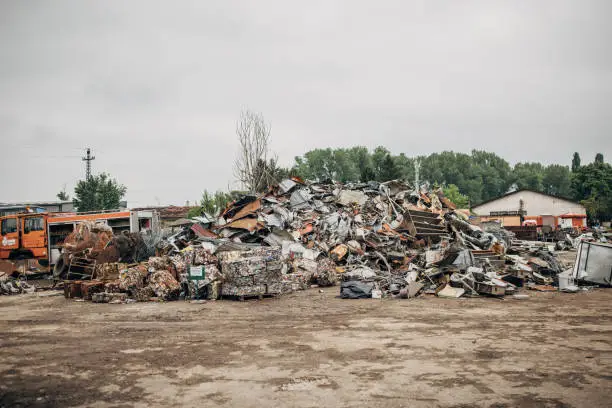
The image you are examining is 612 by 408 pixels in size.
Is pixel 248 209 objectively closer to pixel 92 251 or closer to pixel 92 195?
pixel 92 251

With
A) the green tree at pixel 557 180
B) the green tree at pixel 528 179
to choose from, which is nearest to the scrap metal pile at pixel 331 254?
the green tree at pixel 528 179

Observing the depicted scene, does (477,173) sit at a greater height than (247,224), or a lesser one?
greater

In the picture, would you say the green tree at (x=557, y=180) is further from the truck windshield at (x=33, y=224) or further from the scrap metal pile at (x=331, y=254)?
the truck windshield at (x=33, y=224)

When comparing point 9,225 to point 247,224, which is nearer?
point 247,224

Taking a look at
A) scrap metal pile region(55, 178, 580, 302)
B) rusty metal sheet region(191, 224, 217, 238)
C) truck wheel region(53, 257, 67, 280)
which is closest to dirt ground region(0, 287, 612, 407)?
scrap metal pile region(55, 178, 580, 302)

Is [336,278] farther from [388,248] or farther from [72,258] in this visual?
[72,258]

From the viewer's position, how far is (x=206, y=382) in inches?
191

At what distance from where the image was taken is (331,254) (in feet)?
46.9

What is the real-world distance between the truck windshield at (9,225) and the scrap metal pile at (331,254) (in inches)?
222

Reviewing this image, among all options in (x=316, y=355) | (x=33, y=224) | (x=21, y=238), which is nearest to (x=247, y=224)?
(x=33, y=224)

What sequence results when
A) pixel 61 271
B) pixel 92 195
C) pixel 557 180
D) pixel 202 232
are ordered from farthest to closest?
1. pixel 557 180
2. pixel 92 195
3. pixel 202 232
4. pixel 61 271

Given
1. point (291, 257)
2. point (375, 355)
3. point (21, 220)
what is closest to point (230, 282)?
point (291, 257)

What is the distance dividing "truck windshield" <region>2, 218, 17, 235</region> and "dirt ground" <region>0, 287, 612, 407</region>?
900 cm

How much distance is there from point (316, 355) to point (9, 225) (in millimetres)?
16199
